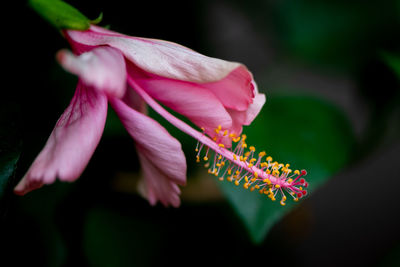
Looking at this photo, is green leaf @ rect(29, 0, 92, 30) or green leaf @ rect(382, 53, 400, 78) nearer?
green leaf @ rect(29, 0, 92, 30)

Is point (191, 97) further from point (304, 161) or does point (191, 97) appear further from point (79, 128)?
point (304, 161)

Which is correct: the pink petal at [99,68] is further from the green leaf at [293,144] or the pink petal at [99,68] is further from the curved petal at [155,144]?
the green leaf at [293,144]

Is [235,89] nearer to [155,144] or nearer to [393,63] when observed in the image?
[155,144]

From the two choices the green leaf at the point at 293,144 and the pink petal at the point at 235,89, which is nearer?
the pink petal at the point at 235,89

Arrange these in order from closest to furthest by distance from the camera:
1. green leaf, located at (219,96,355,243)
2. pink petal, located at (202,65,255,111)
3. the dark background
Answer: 1. pink petal, located at (202,65,255,111)
2. green leaf, located at (219,96,355,243)
3. the dark background

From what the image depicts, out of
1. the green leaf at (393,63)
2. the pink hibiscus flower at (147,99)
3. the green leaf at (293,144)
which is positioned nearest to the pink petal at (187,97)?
the pink hibiscus flower at (147,99)

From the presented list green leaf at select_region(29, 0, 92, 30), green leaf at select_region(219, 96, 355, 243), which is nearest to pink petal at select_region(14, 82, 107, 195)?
green leaf at select_region(29, 0, 92, 30)

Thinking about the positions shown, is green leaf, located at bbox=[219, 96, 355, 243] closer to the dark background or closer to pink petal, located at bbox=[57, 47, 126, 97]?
the dark background

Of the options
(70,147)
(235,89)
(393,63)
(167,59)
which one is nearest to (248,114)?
(235,89)

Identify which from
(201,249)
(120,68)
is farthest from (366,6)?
(120,68)
